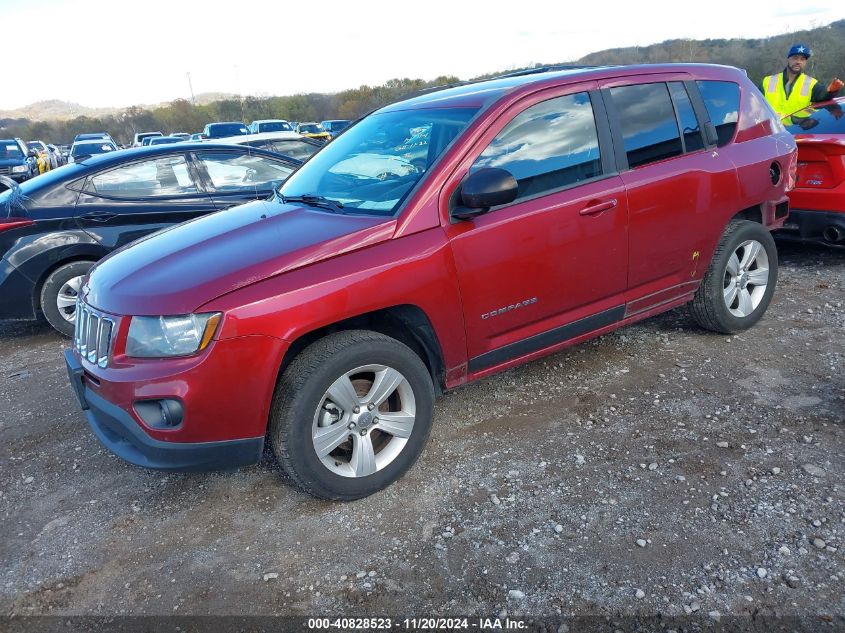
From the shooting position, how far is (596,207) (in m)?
3.49

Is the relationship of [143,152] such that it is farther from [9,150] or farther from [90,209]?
[9,150]

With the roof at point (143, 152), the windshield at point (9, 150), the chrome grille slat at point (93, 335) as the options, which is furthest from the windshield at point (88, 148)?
the chrome grille slat at point (93, 335)

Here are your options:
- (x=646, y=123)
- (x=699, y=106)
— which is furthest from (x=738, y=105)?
(x=646, y=123)

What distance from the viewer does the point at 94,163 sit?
5.80m

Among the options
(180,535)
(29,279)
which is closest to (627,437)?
(180,535)

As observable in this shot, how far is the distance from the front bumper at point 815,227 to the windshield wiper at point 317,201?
4395 mm

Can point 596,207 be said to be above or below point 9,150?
below

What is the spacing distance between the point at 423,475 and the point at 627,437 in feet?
3.64

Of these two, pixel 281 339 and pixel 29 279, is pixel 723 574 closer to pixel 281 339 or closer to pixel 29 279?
pixel 281 339

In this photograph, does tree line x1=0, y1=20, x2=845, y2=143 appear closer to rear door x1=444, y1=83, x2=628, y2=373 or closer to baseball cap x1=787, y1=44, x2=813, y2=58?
baseball cap x1=787, y1=44, x2=813, y2=58

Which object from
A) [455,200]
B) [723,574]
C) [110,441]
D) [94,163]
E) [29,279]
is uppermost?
[94,163]

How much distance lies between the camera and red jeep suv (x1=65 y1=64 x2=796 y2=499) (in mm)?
2682

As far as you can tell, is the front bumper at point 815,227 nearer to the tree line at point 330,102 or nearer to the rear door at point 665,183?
the rear door at point 665,183

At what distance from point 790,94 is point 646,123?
13.3ft
